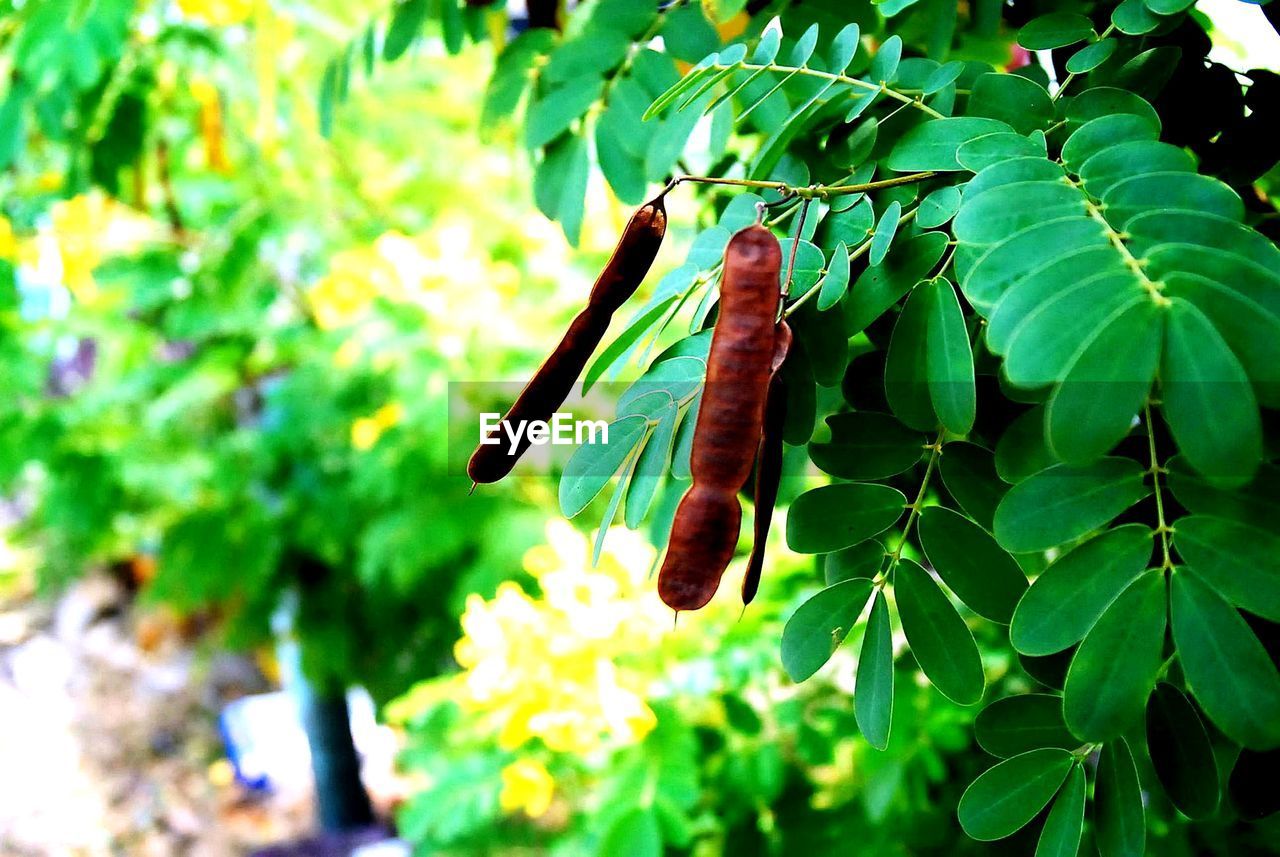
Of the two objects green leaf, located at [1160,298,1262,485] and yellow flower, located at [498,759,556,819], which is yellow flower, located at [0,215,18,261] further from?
green leaf, located at [1160,298,1262,485]

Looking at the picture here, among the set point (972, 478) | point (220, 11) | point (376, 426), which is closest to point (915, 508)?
point (972, 478)

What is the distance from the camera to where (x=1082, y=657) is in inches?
13.5

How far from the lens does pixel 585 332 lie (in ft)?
1.38

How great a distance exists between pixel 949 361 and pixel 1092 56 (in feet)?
0.55

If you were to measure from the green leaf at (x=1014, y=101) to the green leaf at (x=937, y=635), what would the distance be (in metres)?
0.20

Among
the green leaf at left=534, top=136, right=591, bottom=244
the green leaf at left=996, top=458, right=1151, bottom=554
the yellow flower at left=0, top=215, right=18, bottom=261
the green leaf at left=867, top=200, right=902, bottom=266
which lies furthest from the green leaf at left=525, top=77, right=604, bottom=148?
the yellow flower at left=0, top=215, right=18, bottom=261

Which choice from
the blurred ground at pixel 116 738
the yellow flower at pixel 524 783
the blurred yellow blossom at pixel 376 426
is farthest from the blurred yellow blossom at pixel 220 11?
the blurred ground at pixel 116 738

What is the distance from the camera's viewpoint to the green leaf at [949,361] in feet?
1.24

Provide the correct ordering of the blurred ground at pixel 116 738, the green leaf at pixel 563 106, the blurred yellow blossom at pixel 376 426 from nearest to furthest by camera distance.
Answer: the green leaf at pixel 563 106, the blurred yellow blossom at pixel 376 426, the blurred ground at pixel 116 738

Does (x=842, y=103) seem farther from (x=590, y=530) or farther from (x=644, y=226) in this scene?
(x=590, y=530)

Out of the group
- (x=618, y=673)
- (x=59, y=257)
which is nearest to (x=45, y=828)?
(x=59, y=257)

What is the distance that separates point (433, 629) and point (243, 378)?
596mm

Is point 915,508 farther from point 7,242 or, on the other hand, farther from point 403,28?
point 7,242

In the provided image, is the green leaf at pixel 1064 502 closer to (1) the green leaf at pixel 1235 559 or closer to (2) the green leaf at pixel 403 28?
(1) the green leaf at pixel 1235 559
